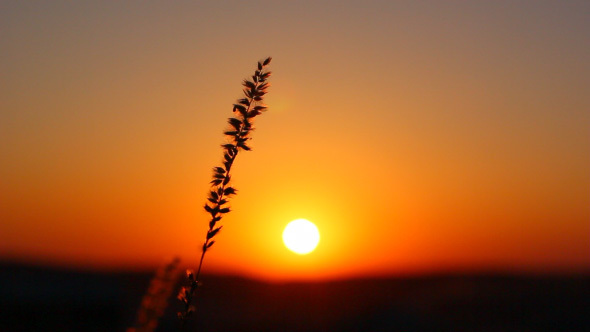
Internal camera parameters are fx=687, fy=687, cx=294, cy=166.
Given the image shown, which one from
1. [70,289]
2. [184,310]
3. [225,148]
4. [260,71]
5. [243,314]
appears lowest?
[184,310]

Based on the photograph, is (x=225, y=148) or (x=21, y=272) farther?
(x=21, y=272)

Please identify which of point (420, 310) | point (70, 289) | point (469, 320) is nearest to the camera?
point (469, 320)

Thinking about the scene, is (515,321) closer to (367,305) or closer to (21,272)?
(367,305)

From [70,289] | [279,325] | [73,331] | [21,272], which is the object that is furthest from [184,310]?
[21,272]

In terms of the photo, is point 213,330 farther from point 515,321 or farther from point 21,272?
point 21,272

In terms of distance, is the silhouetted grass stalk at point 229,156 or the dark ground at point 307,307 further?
the dark ground at point 307,307

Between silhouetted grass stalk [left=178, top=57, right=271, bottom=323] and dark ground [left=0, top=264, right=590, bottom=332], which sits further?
dark ground [left=0, top=264, right=590, bottom=332]

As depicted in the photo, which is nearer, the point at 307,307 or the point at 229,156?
the point at 229,156

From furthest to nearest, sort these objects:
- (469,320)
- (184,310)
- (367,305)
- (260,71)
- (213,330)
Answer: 1. (367,305)
2. (469,320)
3. (213,330)
4. (260,71)
5. (184,310)

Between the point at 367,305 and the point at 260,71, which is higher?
the point at 367,305
